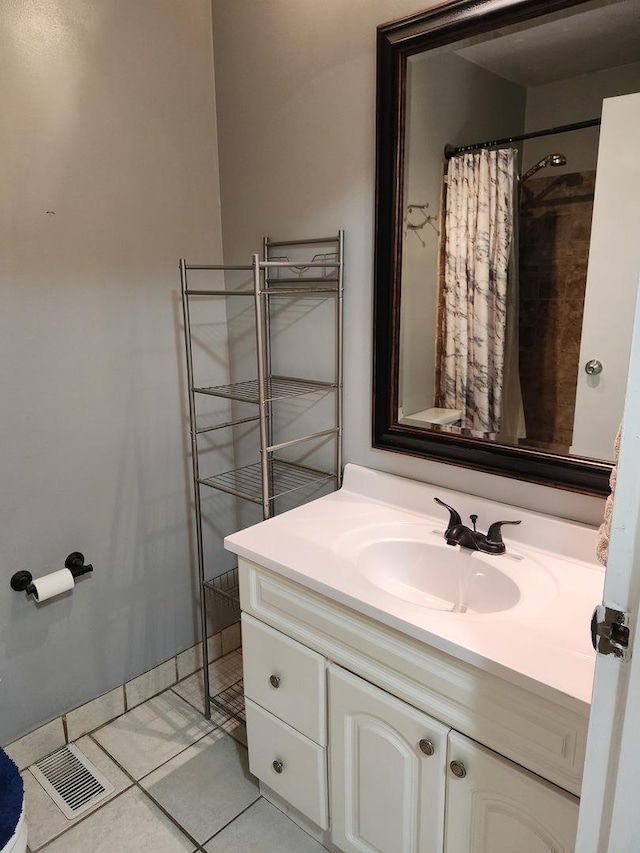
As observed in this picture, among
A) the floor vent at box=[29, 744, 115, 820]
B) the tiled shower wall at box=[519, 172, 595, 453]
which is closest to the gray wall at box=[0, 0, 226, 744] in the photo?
the floor vent at box=[29, 744, 115, 820]

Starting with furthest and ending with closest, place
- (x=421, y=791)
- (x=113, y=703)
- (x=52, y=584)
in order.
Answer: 1. (x=113, y=703)
2. (x=52, y=584)
3. (x=421, y=791)

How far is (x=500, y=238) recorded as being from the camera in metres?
1.37

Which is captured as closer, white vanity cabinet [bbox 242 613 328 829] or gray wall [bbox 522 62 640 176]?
gray wall [bbox 522 62 640 176]

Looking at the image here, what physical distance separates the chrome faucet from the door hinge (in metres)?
0.69

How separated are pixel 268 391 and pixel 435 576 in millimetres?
840

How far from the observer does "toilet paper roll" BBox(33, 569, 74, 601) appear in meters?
1.63

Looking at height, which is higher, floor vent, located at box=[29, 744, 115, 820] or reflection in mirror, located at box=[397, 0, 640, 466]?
reflection in mirror, located at box=[397, 0, 640, 466]

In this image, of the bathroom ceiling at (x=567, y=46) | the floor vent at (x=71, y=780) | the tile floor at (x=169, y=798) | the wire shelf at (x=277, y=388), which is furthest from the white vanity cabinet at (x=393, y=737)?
the bathroom ceiling at (x=567, y=46)

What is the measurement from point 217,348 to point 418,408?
0.83m

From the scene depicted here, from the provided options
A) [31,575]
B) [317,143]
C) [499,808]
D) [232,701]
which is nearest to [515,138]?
[317,143]

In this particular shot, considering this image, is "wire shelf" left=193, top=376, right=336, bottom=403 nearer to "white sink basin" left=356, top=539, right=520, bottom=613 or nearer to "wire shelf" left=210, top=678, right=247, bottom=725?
"white sink basin" left=356, top=539, right=520, bottom=613

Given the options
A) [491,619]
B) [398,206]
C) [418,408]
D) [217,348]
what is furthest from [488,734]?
[217,348]

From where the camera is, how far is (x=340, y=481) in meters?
1.82

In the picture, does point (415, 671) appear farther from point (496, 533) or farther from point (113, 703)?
point (113, 703)
